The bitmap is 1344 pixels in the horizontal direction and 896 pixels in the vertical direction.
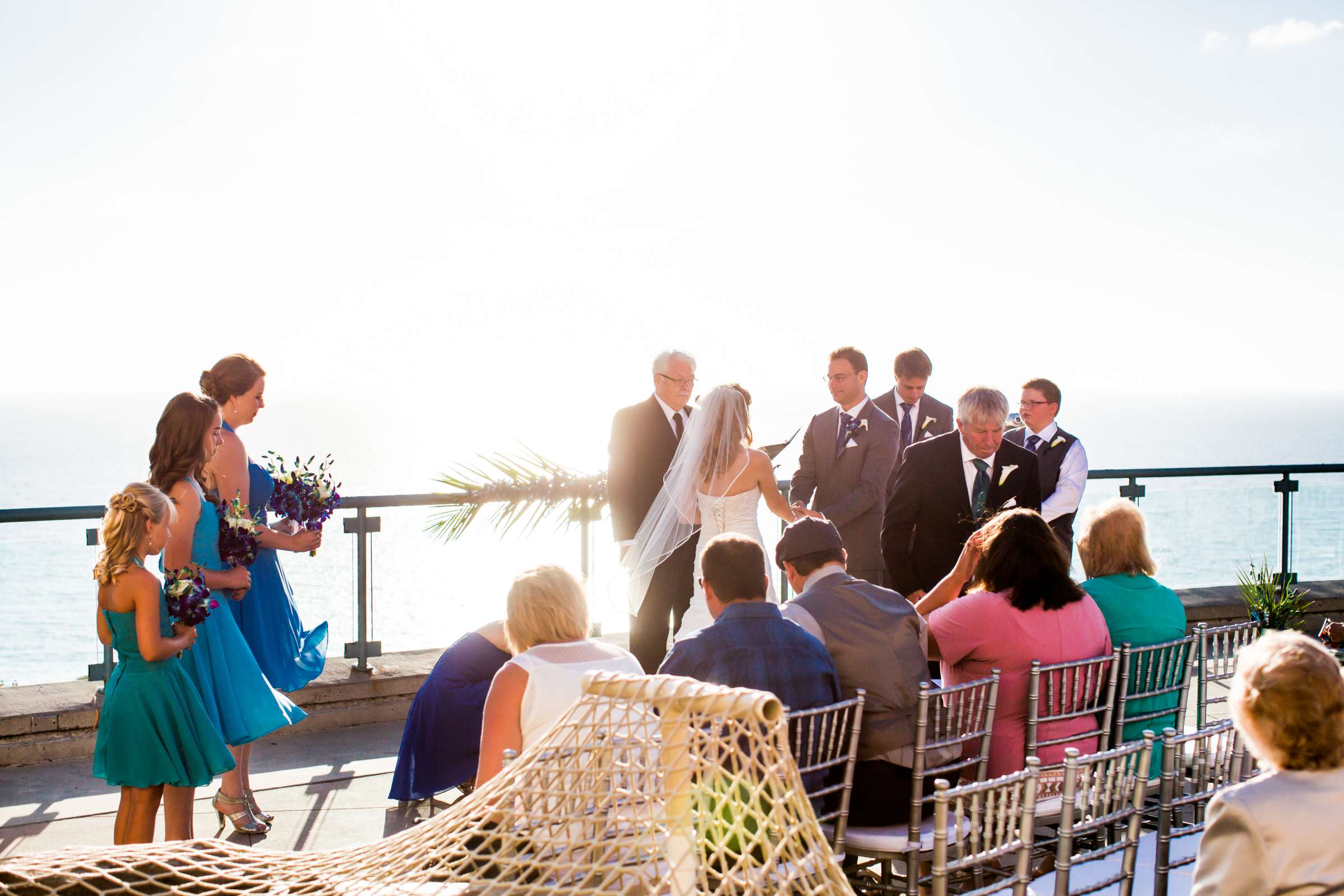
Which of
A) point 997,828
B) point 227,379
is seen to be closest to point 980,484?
point 997,828

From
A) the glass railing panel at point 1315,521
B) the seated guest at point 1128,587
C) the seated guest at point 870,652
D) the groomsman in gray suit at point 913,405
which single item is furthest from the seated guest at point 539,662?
the glass railing panel at point 1315,521

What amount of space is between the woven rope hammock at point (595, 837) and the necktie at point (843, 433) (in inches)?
137

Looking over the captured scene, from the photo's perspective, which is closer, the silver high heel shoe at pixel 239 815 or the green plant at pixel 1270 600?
the silver high heel shoe at pixel 239 815

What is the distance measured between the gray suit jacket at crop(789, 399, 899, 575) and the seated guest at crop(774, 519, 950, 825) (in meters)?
2.24

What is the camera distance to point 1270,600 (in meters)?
7.62

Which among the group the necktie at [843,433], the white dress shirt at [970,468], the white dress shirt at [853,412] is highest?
the white dress shirt at [853,412]

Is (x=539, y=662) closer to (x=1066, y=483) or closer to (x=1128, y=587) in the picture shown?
(x=1128, y=587)

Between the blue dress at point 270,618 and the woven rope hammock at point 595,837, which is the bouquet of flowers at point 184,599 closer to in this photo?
the blue dress at point 270,618

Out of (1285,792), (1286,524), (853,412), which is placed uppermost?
(853,412)

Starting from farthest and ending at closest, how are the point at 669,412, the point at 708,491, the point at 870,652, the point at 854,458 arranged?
the point at 854,458
the point at 669,412
the point at 708,491
the point at 870,652

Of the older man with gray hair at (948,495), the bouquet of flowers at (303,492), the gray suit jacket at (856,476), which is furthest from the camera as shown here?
the gray suit jacket at (856,476)

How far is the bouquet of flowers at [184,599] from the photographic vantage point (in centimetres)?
367

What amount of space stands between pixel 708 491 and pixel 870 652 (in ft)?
6.97

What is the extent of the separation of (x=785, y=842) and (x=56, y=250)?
124 m
